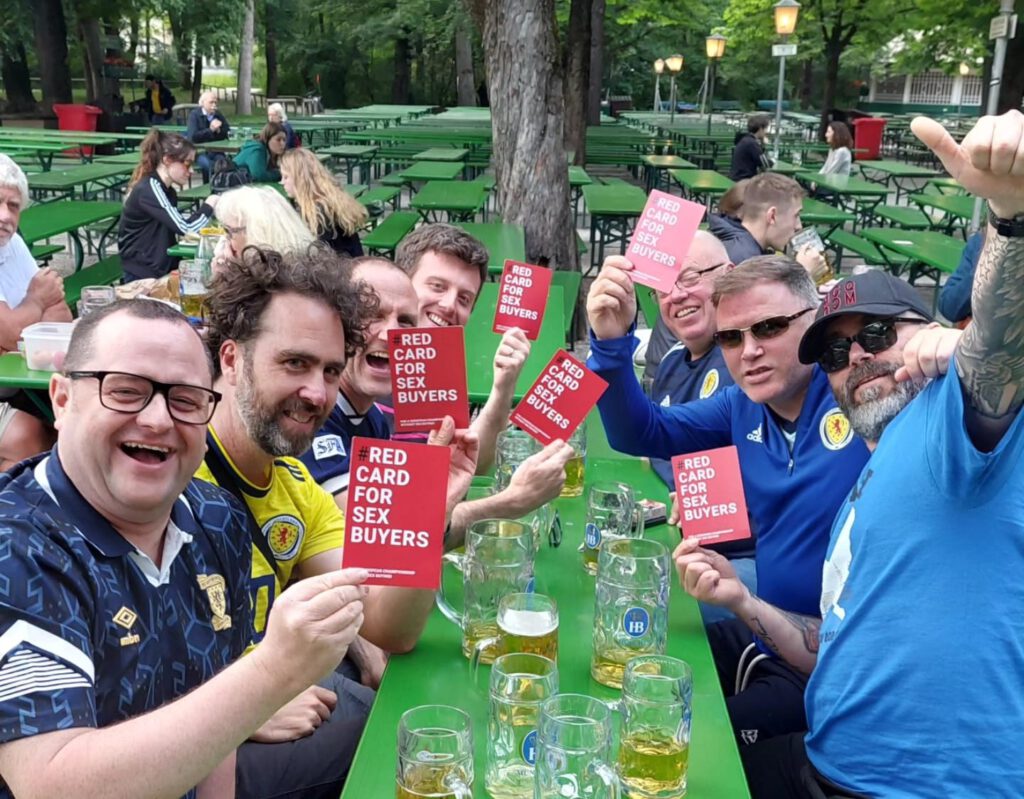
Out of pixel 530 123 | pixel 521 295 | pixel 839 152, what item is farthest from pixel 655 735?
pixel 839 152

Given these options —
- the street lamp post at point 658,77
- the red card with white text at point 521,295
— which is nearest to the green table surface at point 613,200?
the red card with white text at point 521,295

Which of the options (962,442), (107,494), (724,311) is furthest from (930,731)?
(107,494)

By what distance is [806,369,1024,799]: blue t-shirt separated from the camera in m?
1.64

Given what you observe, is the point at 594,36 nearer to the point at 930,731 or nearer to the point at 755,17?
the point at 755,17

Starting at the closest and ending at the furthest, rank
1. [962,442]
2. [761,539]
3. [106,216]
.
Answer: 1. [962,442]
2. [761,539]
3. [106,216]

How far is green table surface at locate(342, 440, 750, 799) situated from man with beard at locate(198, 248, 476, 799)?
211 millimetres

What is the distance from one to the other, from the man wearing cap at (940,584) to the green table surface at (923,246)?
233 inches

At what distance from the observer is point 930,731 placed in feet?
5.72

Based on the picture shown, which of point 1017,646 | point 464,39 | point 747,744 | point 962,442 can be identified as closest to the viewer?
point 962,442

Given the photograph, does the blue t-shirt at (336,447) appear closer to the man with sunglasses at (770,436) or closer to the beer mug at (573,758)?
the man with sunglasses at (770,436)

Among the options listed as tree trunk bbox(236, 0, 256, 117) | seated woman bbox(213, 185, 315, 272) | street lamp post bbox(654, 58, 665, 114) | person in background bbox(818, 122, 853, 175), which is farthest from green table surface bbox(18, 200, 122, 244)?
tree trunk bbox(236, 0, 256, 117)

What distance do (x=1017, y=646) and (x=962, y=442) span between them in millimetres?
425

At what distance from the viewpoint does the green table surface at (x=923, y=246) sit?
734cm

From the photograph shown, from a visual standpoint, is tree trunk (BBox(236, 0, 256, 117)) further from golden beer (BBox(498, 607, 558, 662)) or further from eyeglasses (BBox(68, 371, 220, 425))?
golden beer (BBox(498, 607, 558, 662))
